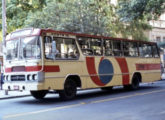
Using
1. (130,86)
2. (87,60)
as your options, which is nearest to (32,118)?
(87,60)

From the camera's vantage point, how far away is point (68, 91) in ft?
45.1

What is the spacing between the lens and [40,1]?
91.2 ft

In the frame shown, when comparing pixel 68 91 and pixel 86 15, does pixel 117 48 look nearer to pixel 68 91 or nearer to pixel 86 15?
pixel 68 91

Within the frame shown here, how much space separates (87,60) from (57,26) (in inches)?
353

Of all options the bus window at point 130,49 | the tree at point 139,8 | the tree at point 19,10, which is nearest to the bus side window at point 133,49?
the bus window at point 130,49

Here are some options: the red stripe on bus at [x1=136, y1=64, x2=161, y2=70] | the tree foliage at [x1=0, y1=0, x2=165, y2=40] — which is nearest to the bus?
the red stripe on bus at [x1=136, y1=64, x2=161, y2=70]

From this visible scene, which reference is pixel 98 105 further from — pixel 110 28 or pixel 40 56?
pixel 110 28

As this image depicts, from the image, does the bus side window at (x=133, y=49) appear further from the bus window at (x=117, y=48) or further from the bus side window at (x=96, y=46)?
the bus side window at (x=96, y=46)

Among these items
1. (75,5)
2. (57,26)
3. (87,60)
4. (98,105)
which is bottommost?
(98,105)

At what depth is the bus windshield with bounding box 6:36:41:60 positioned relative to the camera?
41.5 feet

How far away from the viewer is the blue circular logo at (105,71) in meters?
15.7

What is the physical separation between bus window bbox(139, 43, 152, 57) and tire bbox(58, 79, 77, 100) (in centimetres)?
661

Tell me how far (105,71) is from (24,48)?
480 centimetres

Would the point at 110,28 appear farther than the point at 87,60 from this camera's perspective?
Yes
